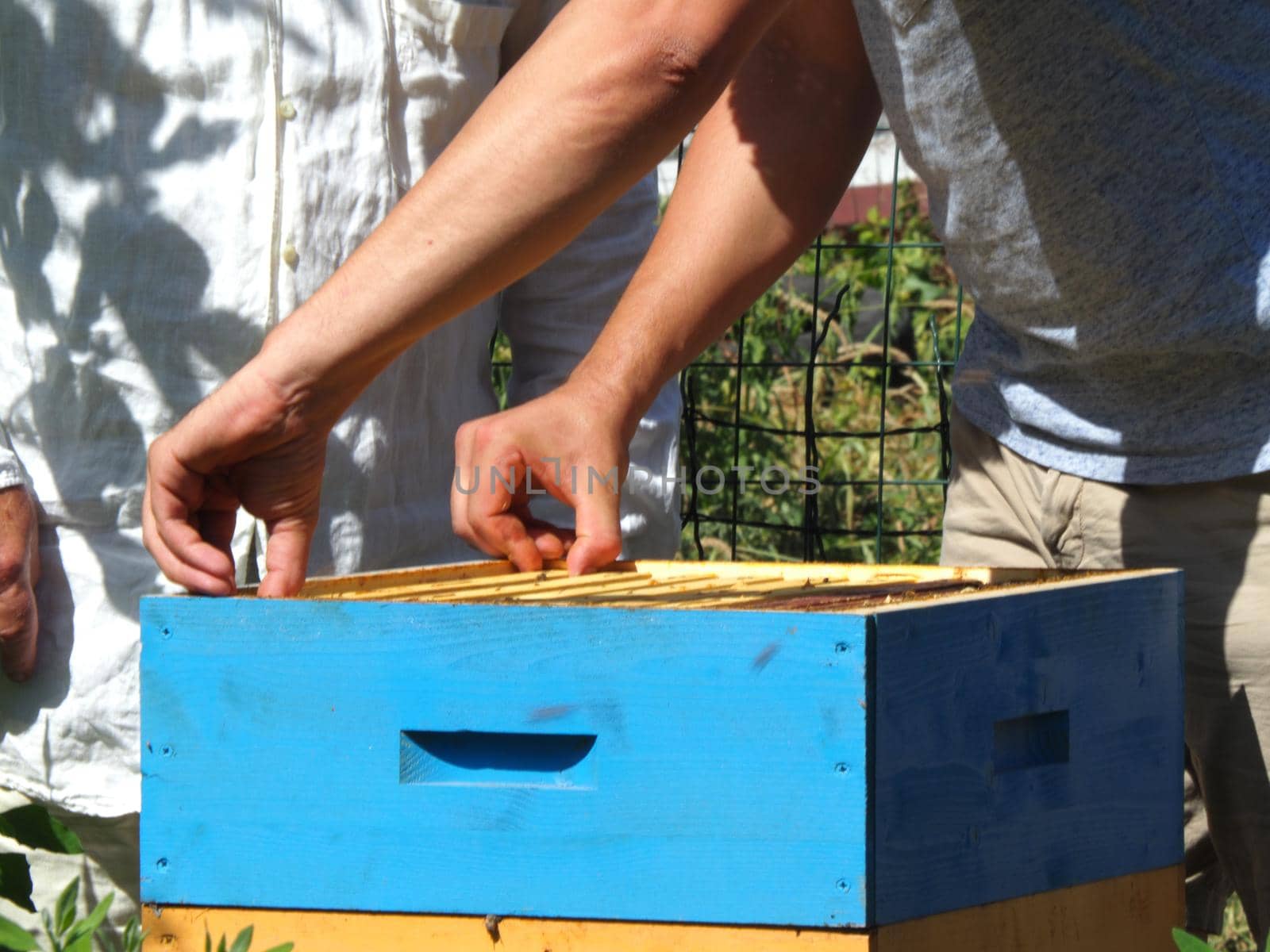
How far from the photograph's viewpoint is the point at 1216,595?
1665 millimetres

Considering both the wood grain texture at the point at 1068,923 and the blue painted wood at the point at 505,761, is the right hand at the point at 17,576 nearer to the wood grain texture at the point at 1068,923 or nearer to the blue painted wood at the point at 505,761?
the blue painted wood at the point at 505,761

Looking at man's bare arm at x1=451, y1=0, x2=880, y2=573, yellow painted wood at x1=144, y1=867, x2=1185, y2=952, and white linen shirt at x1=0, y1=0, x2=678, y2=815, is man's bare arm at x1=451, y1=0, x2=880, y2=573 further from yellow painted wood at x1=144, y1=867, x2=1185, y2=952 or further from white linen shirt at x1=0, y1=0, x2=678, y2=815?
yellow painted wood at x1=144, y1=867, x2=1185, y2=952

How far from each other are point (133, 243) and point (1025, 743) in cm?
132

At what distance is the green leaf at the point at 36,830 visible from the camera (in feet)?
4.49

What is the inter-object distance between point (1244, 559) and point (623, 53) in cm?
90

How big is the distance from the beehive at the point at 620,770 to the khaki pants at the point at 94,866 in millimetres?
814

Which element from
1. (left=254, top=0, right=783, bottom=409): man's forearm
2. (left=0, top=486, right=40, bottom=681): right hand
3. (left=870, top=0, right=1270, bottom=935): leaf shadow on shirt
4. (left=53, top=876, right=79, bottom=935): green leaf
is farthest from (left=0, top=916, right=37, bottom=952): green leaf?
(left=870, top=0, right=1270, bottom=935): leaf shadow on shirt

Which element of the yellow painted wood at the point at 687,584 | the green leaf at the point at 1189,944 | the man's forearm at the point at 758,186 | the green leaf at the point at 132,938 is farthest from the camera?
the man's forearm at the point at 758,186

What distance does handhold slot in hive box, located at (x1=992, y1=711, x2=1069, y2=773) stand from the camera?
133 cm

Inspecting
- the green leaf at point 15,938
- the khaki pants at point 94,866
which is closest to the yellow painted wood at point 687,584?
the green leaf at point 15,938

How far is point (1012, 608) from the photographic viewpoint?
1.29 meters

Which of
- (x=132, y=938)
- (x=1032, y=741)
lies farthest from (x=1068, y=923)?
(x=132, y=938)

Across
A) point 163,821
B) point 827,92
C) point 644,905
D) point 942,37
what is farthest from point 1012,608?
point 827,92

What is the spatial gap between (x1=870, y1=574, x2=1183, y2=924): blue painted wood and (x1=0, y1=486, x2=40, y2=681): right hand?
124 centimetres
